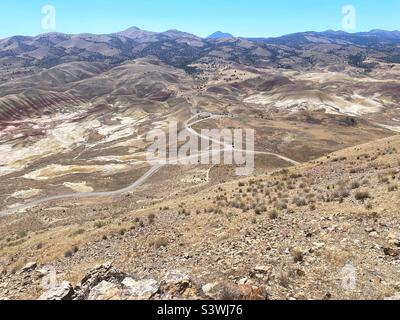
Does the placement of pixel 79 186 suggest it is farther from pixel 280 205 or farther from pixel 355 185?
pixel 355 185

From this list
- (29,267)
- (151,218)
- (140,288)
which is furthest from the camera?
(151,218)

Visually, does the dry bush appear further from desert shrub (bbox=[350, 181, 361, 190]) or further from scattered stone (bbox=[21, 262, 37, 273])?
scattered stone (bbox=[21, 262, 37, 273])

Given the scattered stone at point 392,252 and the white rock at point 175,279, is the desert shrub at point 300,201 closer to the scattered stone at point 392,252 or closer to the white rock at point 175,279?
the scattered stone at point 392,252

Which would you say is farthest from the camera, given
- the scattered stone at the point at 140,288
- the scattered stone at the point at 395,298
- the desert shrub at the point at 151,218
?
the desert shrub at the point at 151,218

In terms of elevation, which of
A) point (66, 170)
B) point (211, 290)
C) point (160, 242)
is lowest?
point (66, 170)

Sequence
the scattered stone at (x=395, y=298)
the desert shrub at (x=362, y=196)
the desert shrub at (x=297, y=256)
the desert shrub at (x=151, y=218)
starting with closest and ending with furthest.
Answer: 1. the scattered stone at (x=395, y=298)
2. the desert shrub at (x=297, y=256)
3. the desert shrub at (x=362, y=196)
4. the desert shrub at (x=151, y=218)

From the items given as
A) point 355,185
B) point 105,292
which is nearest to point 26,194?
point 355,185

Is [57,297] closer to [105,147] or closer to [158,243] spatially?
[158,243]

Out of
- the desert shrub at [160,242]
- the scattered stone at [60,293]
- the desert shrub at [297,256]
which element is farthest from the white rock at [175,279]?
the desert shrub at [160,242]

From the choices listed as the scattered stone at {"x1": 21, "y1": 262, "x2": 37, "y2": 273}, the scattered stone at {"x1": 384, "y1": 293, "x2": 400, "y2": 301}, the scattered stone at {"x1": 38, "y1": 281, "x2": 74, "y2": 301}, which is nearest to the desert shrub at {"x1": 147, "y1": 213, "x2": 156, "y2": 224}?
the scattered stone at {"x1": 21, "y1": 262, "x2": 37, "y2": 273}
